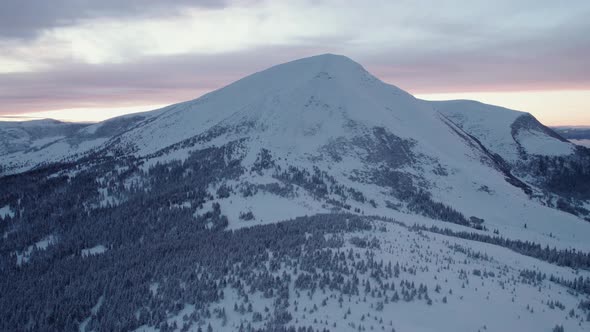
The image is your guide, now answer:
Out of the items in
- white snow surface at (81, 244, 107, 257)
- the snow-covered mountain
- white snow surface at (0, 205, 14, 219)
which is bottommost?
white snow surface at (81, 244, 107, 257)

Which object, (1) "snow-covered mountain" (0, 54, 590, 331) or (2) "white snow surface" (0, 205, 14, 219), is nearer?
(1) "snow-covered mountain" (0, 54, 590, 331)

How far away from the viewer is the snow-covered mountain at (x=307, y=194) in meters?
25.2

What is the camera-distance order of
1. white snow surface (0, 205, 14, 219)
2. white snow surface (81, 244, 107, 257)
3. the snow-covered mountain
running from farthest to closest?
white snow surface (0, 205, 14, 219) < white snow surface (81, 244, 107, 257) < the snow-covered mountain

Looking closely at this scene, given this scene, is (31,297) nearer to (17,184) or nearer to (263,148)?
(263,148)

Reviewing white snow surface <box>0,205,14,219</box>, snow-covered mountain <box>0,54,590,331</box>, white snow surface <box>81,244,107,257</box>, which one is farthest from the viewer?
white snow surface <box>0,205,14,219</box>

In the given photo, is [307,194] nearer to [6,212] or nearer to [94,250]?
[94,250]

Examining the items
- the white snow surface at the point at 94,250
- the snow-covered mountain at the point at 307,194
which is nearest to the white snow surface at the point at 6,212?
the snow-covered mountain at the point at 307,194

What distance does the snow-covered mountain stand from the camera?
25.2m

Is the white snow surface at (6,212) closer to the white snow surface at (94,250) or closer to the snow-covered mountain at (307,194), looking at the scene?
the snow-covered mountain at (307,194)

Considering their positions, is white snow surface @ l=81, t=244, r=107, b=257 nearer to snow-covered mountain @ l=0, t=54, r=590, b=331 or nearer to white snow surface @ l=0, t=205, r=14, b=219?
snow-covered mountain @ l=0, t=54, r=590, b=331

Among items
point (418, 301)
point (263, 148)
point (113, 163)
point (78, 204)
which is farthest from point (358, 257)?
point (113, 163)

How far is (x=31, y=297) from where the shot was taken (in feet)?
105

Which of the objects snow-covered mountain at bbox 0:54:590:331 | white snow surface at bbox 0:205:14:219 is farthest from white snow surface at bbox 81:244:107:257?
white snow surface at bbox 0:205:14:219

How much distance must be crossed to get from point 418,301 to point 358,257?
18.6ft
